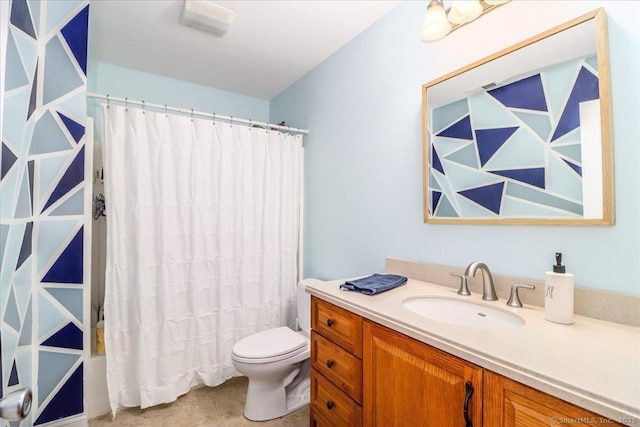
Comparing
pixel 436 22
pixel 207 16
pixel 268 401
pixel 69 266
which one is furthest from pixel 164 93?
pixel 268 401

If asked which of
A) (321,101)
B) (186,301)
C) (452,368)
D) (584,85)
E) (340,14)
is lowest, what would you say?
(186,301)

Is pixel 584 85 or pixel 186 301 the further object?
pixel 186 301

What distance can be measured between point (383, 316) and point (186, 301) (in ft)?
4.88

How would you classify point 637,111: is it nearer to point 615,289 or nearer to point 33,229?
point 615,289

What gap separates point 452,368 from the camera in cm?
82

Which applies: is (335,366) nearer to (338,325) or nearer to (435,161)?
(338,325)

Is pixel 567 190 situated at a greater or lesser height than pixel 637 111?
lesser

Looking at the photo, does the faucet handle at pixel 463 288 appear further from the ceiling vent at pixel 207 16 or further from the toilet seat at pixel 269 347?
the ceiling vent at pixel 207 16

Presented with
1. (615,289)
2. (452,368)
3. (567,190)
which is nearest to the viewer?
(452,368)

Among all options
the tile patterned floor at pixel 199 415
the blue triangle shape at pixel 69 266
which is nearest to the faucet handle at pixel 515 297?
the tile patterned floor at pixel 199 415

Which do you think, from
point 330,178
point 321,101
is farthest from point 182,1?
point 330,178

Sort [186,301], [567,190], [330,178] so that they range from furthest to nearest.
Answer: [330,178] → [186,301] → [567,190]

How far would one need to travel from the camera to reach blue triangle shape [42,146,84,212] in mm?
1555

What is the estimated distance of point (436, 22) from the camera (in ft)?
4.18
